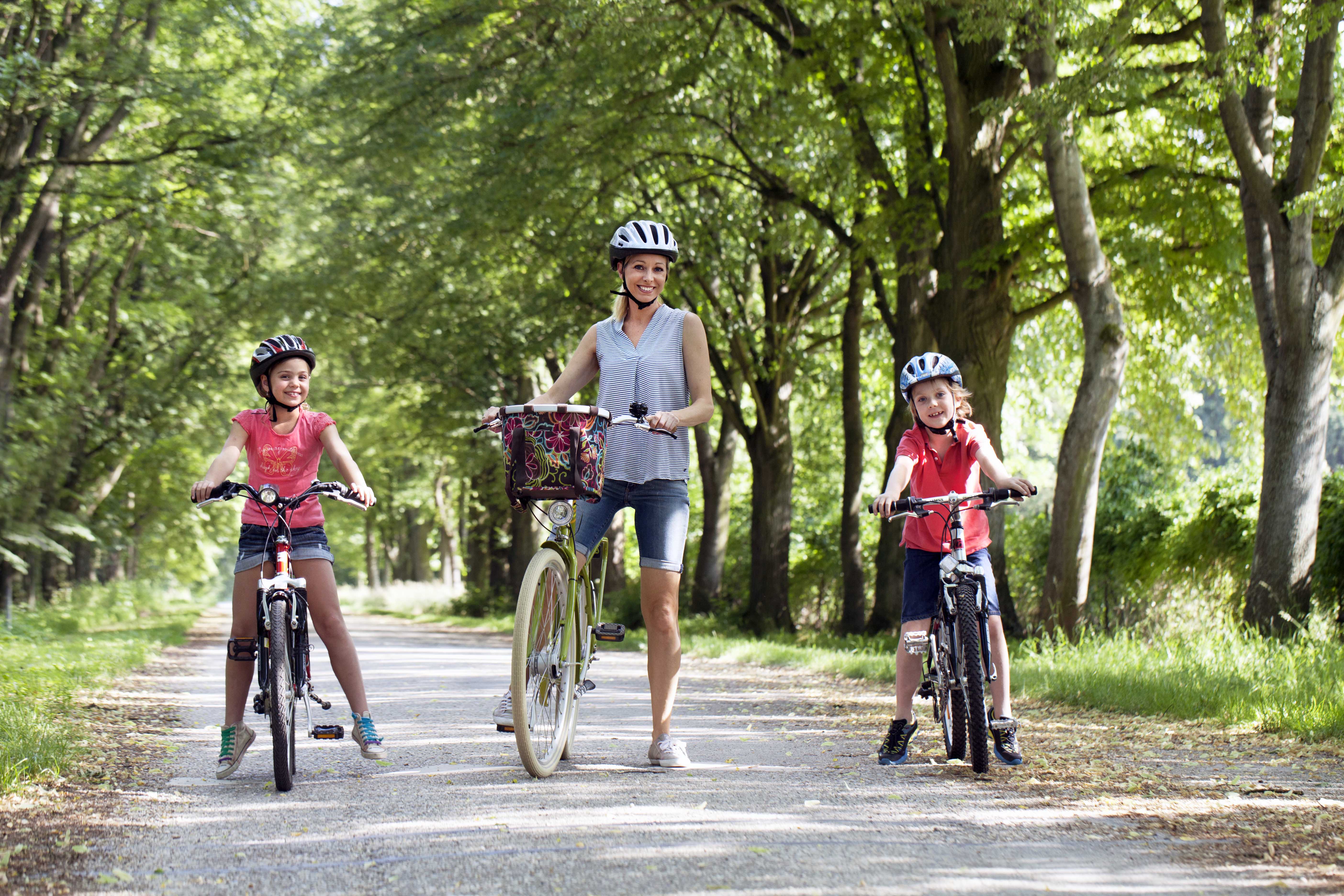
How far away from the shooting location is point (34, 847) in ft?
13.5

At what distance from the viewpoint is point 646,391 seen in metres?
5.77

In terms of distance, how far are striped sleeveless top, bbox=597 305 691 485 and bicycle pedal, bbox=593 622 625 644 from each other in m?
0.64

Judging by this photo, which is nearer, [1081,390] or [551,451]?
[551,451]

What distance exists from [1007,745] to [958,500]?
1.16 m

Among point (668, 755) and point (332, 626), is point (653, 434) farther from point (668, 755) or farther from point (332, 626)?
point (332, 626)

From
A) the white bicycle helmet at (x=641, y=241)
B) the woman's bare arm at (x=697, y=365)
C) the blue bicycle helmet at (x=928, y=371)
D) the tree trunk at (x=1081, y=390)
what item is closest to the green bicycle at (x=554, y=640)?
the woman's bare arm at (x=697, y=365)

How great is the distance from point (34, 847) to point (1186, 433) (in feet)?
64.7

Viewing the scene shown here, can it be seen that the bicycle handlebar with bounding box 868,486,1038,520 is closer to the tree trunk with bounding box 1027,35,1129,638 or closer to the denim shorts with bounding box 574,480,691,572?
the denim shorts with bounding box 574,480,691,572

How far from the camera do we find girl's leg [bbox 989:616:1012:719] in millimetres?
5766

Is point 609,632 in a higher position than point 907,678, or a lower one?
higher

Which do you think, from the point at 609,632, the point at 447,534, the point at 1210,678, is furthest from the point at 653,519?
Result: the point at 447,534

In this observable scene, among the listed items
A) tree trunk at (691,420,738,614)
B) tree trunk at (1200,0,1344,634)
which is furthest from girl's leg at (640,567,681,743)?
tree trunk at (691,420,738,614)

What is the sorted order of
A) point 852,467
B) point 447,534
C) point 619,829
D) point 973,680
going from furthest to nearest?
point 447,534 < point 852,467 < point 973,680 < point 619,829

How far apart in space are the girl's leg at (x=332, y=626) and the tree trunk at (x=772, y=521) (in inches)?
527
